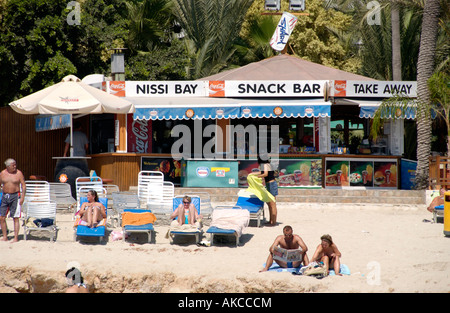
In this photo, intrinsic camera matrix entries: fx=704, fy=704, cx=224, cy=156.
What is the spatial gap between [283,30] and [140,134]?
6166mm

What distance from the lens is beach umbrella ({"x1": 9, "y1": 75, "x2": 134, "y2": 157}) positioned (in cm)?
1602

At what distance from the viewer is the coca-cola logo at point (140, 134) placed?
20188 millimetres

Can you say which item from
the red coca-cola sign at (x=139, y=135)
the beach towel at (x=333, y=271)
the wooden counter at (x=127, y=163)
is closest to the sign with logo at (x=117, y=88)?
the red coca-cola sign at (x=139, y=135)

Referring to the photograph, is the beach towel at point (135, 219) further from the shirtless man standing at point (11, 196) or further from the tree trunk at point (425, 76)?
the tree trunk at point (425, 76)

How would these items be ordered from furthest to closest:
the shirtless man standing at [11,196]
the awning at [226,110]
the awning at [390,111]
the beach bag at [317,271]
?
the awning at [390,111], the awning at [226,110], the shirtless man standing at [11,196], the beach bag at [317,271]

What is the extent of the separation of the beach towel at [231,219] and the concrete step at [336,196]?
13.3 feet

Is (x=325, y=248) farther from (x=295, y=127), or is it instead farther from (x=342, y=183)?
(x=295, y=127)

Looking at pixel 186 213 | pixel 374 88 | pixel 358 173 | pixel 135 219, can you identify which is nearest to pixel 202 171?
pixel 358 173

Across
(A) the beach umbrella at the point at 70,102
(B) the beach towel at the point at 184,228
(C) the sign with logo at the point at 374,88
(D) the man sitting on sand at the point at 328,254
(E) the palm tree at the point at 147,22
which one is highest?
(E) the palm tree at the point at 147,22

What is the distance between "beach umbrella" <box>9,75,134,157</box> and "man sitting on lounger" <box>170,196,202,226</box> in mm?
3676

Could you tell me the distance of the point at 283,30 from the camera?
22922 millimetres

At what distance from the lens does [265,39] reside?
2945 cm
